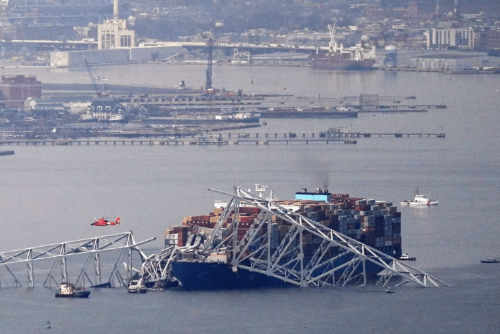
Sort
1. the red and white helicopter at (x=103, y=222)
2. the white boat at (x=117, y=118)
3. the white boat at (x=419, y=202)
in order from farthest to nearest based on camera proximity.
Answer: the white boat at (x=117, y=118) → the white boat at (x=419, y=202) → the red and white helicopter at (x=103, y=222)

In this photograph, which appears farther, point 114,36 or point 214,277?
point 114,36

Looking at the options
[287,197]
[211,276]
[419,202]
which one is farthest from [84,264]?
[419,202]

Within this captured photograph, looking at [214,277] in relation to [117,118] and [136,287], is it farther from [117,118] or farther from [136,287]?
[117,118]

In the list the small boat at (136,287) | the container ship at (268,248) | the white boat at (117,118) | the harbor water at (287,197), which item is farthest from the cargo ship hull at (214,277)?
the white boat at (117,118)

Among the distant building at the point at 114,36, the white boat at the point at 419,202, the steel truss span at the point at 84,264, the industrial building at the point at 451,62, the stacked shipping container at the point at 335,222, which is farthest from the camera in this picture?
the distant building at the point at 114,36

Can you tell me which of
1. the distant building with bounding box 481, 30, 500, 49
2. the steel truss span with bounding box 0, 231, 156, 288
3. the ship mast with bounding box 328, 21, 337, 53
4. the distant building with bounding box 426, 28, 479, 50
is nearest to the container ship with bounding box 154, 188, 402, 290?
the steel truss span with bounding box 0, 231, 156, 288

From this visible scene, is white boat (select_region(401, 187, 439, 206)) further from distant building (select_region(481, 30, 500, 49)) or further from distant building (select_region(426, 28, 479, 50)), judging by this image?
distant building (select_region(426, 28, 479, 50))

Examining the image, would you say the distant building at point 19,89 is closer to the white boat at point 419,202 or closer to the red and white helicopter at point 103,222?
the white boat at point 419,202
